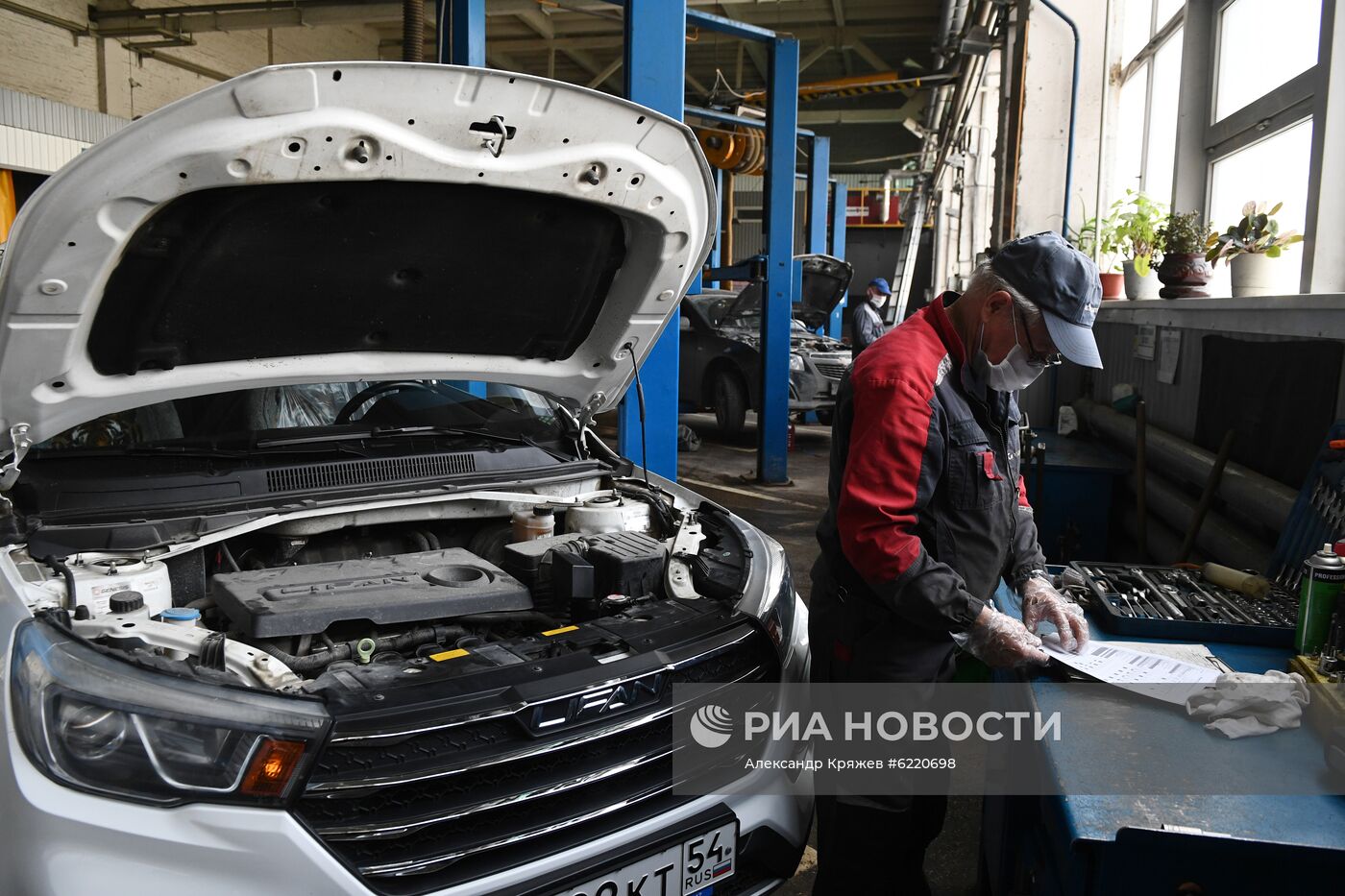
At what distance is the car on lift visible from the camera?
369 inches

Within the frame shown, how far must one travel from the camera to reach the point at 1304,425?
317cm

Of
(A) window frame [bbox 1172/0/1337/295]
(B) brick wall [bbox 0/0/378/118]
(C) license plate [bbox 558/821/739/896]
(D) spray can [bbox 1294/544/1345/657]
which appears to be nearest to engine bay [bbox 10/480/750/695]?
(C) license plate [bbox 558/821/739/896]

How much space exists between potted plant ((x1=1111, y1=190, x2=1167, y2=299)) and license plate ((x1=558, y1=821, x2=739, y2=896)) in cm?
417

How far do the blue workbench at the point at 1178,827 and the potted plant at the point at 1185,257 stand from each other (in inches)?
120

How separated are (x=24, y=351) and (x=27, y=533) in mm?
360

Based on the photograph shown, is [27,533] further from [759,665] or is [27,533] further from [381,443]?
[759,665]

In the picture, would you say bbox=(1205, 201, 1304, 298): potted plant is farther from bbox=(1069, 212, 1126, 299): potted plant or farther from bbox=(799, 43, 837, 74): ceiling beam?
bbox=(799, 43, 837, 74): ceiling beam

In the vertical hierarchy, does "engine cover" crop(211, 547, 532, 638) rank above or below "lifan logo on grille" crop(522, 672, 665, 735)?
above

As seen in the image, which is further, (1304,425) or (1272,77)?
(1272,77)

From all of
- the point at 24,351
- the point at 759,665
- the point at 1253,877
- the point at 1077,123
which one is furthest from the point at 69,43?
A: the point at 1253,877

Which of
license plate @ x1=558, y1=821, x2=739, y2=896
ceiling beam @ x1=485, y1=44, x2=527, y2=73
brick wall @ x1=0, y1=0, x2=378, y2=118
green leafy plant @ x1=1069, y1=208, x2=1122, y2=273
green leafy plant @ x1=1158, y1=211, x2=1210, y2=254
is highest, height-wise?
ceiling beam @ x1=485, y1=44, x2=527, y2=73

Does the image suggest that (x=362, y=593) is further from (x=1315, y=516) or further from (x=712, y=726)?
(x=1315, y=516)

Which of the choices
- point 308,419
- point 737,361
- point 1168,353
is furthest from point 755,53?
point 308,419

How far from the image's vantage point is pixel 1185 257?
14.0 ft
